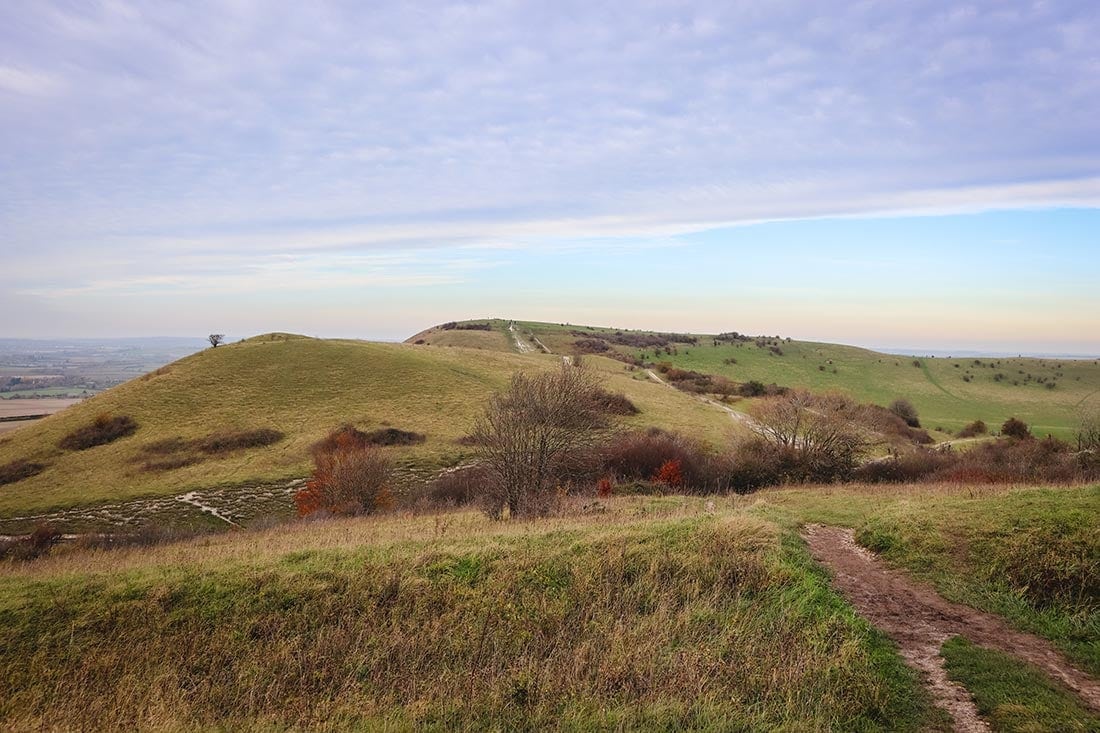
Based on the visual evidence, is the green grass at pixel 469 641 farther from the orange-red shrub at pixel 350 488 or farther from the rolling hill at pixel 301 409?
the rolling hill at pixel 301 409

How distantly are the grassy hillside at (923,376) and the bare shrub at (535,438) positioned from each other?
6100 cm

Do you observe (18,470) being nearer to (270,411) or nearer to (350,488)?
(270,411)

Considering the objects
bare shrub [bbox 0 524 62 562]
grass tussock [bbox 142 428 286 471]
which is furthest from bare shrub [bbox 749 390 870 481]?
grass tussock [bbox 142 428 286 471]

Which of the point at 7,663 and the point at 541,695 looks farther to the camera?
the point at 7,663

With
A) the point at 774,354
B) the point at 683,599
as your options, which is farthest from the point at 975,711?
the point at 774,354

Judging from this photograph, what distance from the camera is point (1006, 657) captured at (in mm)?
7203

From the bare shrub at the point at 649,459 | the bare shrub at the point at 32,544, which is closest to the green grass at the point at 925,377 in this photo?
the bare shrub at the point at 649,459

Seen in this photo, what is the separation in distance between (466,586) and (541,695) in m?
3.17

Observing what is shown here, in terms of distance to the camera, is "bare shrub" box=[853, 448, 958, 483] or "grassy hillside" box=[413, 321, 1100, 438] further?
"grassy hillside" box=[413, 321, 1100, 438]

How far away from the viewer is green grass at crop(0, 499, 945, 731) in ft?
21.5

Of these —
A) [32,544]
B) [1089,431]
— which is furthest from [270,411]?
[1089,431]

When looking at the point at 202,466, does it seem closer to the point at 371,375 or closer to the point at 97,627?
the point at 371,375

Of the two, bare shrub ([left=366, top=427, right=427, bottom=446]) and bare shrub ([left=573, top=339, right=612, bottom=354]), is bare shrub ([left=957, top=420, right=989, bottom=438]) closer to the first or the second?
bare shrub ([left=366, top=427, right=427, bottom=446])

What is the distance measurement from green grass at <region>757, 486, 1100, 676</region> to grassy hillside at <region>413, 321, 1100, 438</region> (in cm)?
6512
